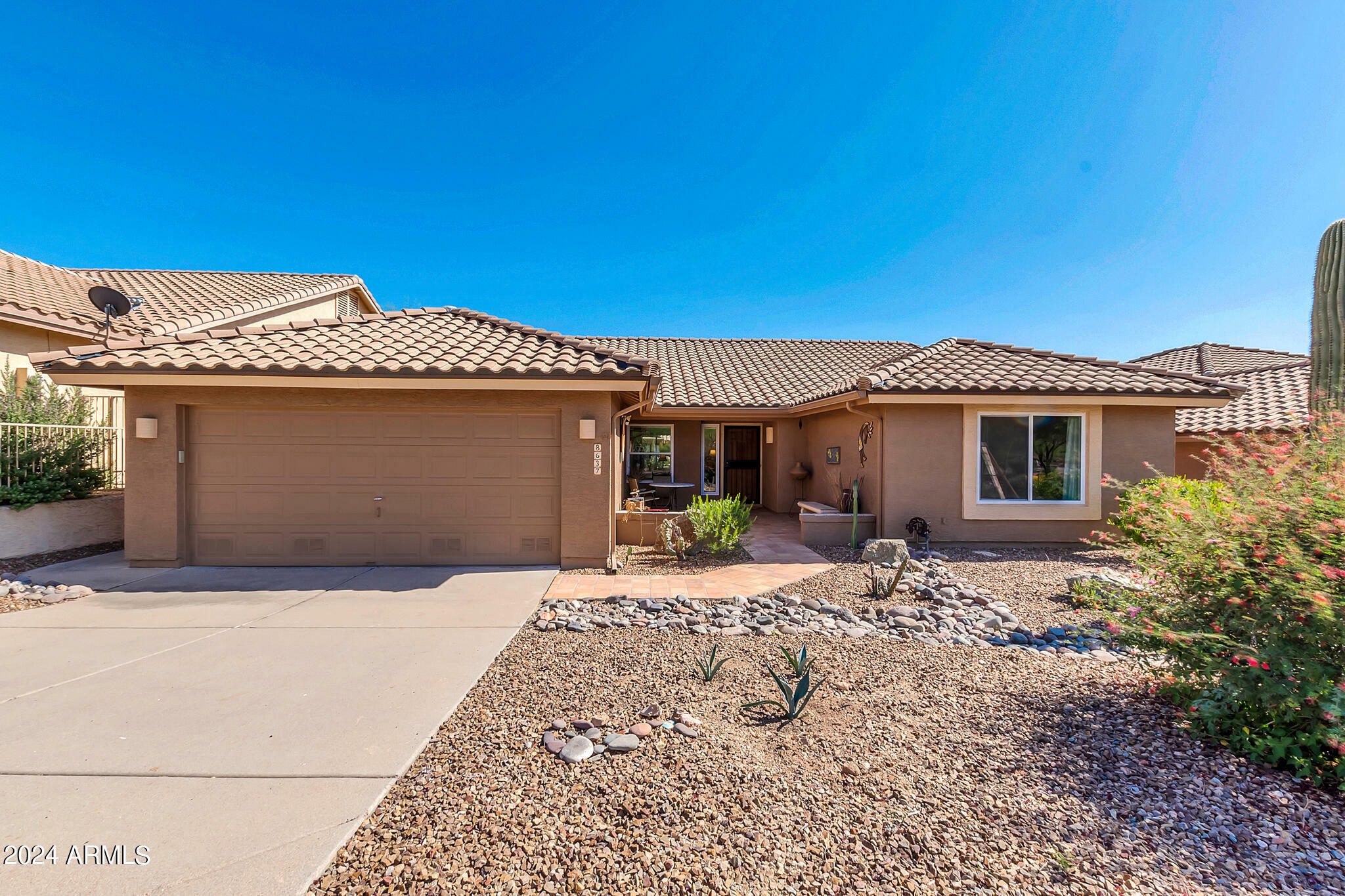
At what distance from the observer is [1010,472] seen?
29.4ft

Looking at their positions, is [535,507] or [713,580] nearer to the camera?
[713,580]

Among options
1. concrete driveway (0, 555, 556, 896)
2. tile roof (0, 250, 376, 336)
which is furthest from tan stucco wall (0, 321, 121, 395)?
concrete driveway (0, 555, 556, 896)

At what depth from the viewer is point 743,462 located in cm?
1441

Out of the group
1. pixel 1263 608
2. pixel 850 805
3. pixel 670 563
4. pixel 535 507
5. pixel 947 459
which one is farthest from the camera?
pixel 947 459

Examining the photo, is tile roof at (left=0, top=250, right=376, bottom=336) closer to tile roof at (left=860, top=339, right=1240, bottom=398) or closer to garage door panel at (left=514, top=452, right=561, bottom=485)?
garage door panel at (left=514, top=452, right=561, bottom=485)

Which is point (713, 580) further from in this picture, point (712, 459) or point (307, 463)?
point (712, 459)

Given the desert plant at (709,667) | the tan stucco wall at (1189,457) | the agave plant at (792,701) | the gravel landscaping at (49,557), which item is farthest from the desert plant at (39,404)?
the tan stucco wall at (1189,457)

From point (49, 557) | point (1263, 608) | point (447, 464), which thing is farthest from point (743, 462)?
point (49, 557)

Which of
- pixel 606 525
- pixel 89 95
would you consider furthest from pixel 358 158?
pixel 606 525

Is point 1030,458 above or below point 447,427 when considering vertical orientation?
below

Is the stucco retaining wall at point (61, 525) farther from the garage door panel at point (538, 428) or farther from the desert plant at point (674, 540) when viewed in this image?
the desert plant at point (674, 540)

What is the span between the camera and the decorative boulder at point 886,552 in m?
7.55

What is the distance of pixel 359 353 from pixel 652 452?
773 centimetres

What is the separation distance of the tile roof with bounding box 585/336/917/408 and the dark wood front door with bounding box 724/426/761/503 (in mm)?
1414
